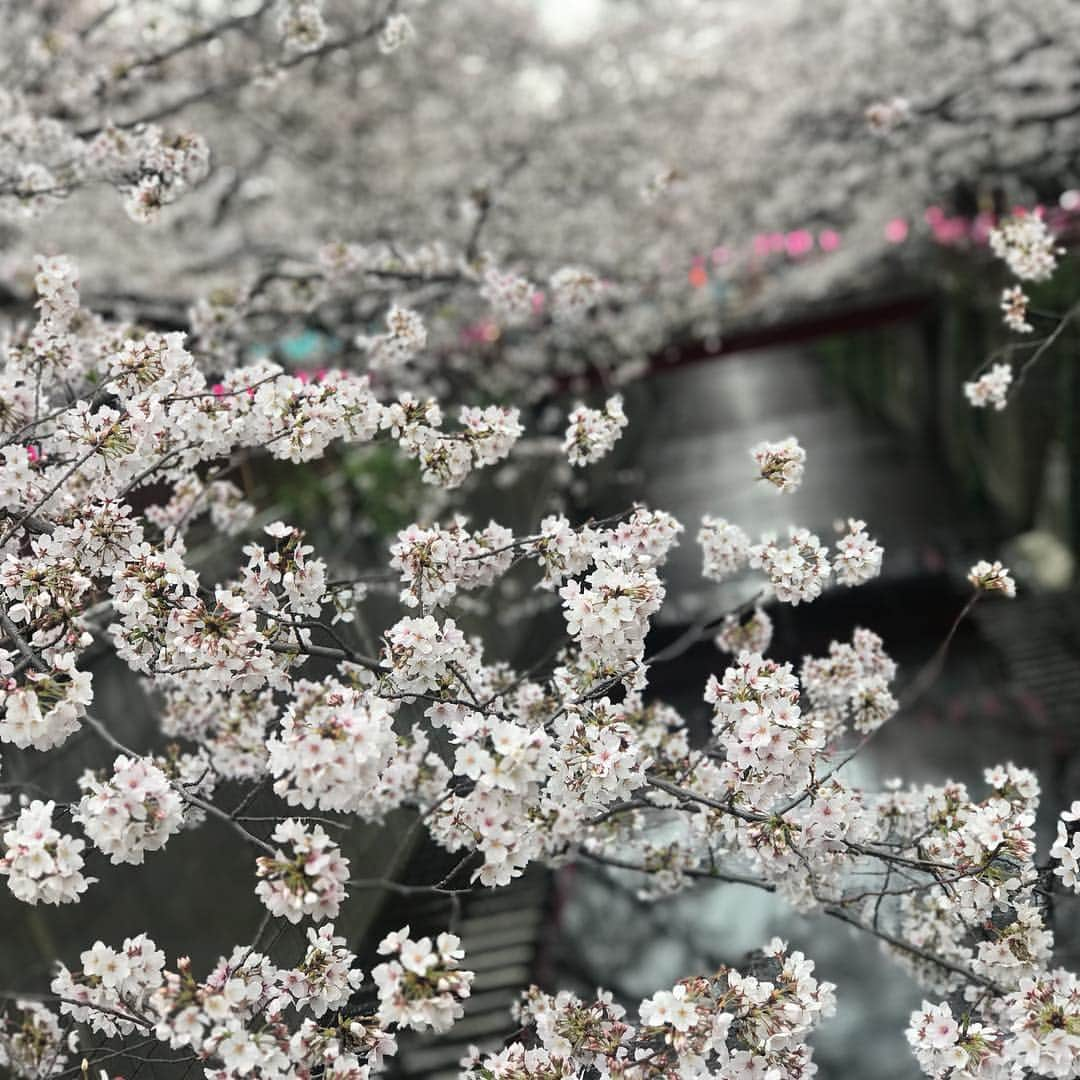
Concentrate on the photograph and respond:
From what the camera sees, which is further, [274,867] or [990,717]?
[990,717]

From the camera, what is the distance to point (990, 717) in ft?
31.2

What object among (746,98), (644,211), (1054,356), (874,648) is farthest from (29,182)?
(746,98)

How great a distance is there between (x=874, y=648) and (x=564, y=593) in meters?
1.35

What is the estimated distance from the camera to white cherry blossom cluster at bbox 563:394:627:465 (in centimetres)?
331

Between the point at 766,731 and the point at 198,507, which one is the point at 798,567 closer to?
the point at 766,731

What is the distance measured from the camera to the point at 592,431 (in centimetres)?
331

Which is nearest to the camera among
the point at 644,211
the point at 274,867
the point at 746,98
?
the point at 274,867

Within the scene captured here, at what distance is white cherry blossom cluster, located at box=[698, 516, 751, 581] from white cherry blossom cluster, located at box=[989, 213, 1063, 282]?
1.42 metres

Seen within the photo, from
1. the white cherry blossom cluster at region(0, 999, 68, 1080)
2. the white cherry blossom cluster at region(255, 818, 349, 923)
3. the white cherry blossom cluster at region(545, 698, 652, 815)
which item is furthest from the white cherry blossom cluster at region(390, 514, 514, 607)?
the white cherry blossom cluster at region(0, 999, 68, 1080)

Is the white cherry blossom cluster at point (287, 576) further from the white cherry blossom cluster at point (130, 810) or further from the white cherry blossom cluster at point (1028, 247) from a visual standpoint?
the white cherry blossom cluster at point (1028, 247)

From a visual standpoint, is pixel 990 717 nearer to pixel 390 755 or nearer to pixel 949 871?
pixel 949 871

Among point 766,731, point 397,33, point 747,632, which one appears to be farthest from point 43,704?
point 397,33

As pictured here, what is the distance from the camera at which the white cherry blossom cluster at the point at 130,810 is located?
94.1 inches

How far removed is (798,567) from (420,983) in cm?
142
